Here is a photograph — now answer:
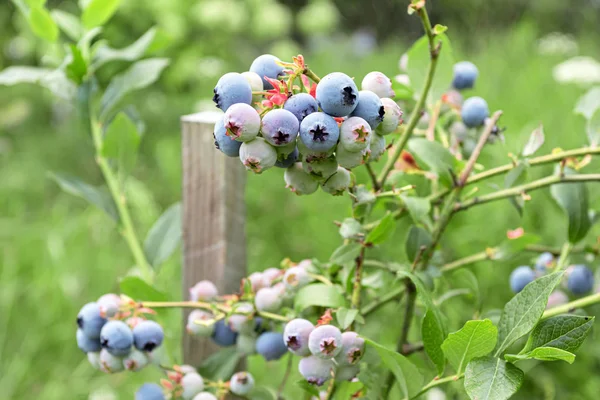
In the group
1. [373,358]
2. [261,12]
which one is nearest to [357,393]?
[373,358]

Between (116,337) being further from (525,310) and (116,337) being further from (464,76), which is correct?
(464,76)

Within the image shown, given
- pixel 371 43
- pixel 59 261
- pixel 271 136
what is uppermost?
pixel 271 136

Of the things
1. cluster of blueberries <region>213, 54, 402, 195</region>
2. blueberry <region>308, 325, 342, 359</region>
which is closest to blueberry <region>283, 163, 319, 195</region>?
cluster of blueberries <region>213, 54, 402, 195</region>

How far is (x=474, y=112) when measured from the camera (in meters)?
0.69

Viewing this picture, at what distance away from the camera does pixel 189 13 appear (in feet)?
14.7

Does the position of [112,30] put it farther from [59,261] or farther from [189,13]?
[59,261]

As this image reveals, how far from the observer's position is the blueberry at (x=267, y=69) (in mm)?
523

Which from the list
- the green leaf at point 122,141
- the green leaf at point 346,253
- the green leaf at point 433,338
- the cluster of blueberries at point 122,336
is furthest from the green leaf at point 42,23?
the green leaf at point 433,338

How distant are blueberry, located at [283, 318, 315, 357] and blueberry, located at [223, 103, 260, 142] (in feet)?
0.56

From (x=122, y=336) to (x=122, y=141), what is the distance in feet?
0.91

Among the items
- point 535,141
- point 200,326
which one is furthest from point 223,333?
point 535,141

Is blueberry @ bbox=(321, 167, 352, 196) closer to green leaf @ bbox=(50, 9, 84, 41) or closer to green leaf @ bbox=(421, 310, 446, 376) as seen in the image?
green leaf @ bbox=(421, 310, 446, 376)

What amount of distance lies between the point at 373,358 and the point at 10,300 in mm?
2176

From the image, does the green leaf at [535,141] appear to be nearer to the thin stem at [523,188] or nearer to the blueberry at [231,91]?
the thin stem at [523,188]
